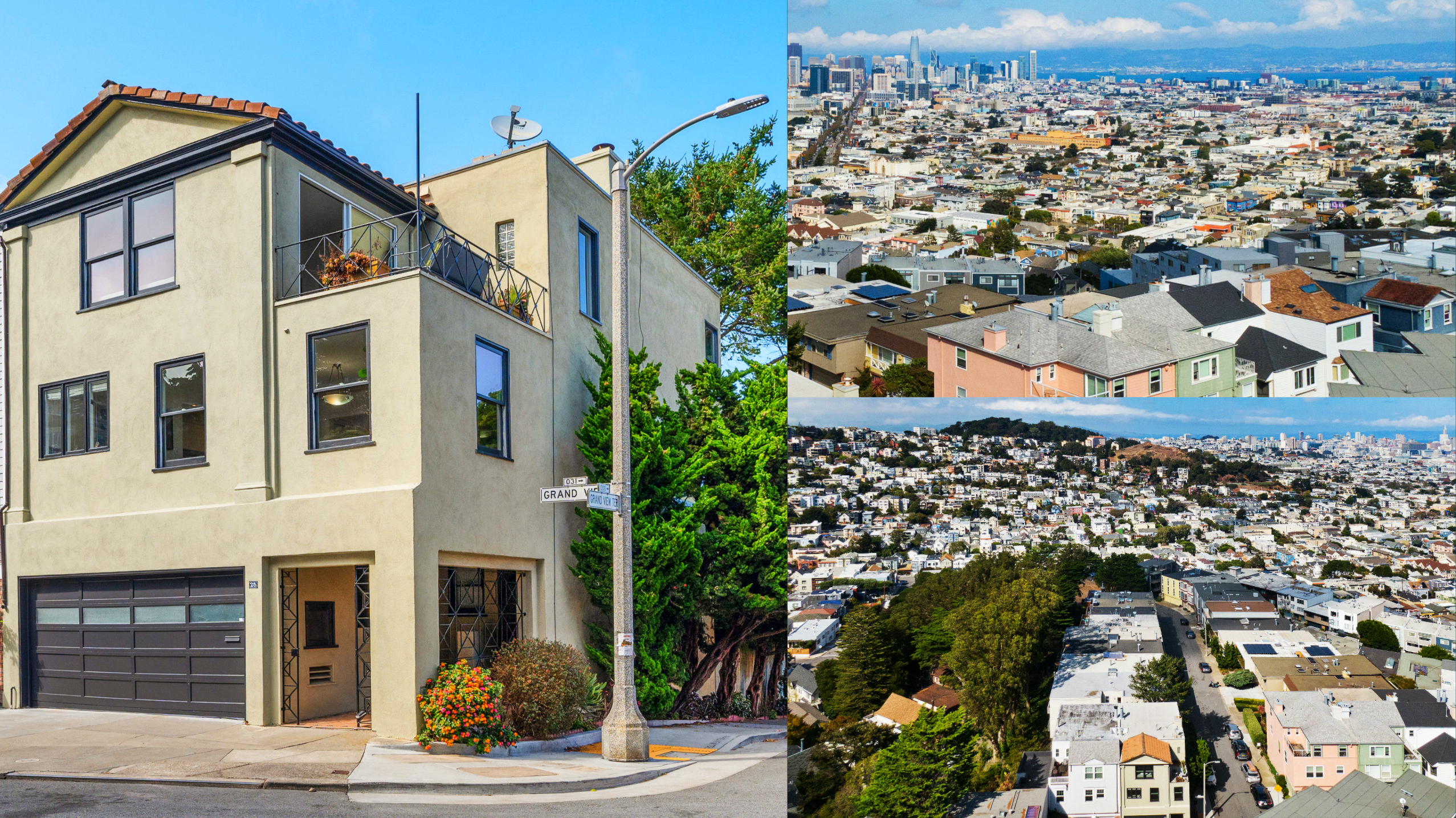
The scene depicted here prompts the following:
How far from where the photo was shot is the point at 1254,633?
4988 millimetres

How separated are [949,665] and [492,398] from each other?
10.6 m

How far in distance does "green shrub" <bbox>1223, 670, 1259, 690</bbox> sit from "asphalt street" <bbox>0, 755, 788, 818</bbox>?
4.73 m

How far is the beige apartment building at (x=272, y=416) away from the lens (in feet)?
43.0

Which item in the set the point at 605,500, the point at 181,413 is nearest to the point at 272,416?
the point at 181,413

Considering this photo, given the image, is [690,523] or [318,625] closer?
[318,625]

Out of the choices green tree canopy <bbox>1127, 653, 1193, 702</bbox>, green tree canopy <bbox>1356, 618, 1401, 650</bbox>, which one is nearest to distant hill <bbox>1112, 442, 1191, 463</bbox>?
green tree canopy <bbox>1127, 653, 1193, 702</bbox>

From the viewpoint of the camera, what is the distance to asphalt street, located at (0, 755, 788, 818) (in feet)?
29.6

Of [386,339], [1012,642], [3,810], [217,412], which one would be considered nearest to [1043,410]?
[1012,642]

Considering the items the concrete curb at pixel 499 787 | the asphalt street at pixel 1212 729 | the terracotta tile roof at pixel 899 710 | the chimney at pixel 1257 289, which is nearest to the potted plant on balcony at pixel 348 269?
the concrete curb at pixel 499 787

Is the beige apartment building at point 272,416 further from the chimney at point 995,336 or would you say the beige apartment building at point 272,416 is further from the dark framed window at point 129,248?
the chimney at point 995,336

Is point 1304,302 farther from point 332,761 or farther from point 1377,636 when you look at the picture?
point 332,761

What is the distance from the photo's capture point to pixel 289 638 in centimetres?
1359

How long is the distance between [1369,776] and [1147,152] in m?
3.02

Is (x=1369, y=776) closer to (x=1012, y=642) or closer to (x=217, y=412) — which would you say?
(x=1012, y=642)
